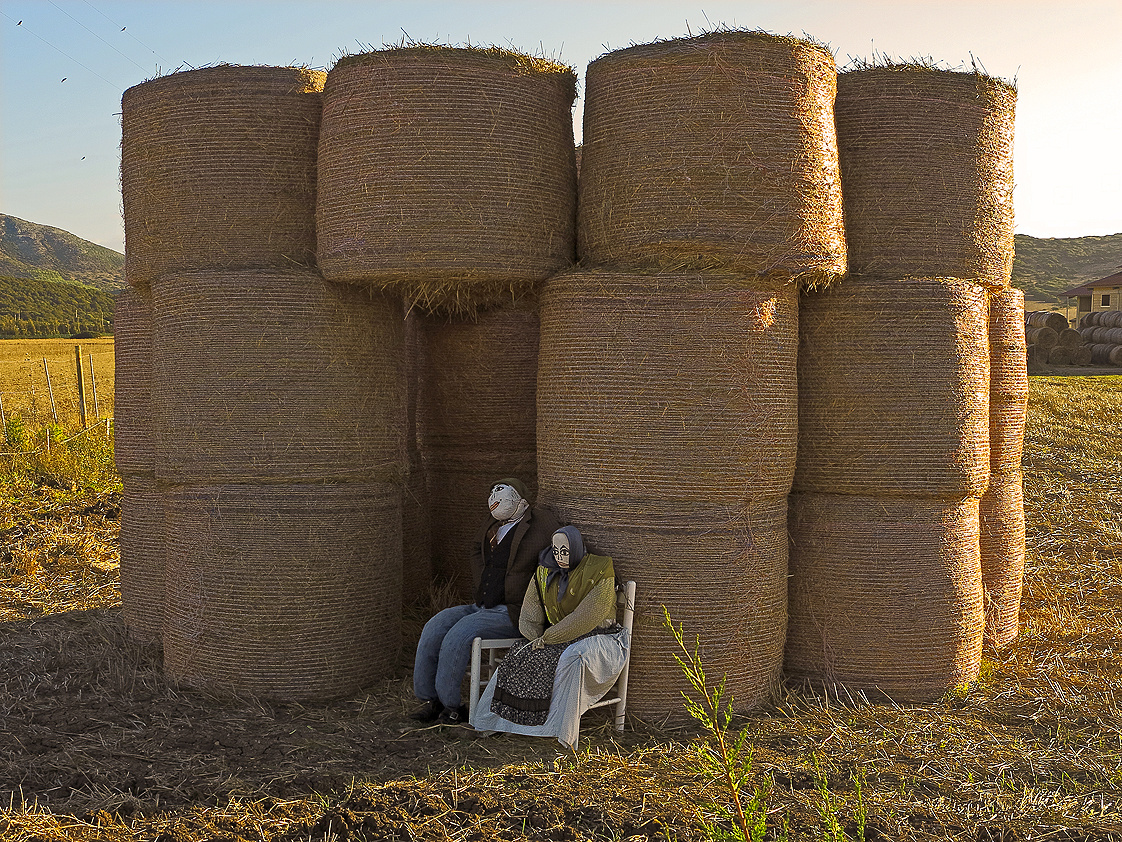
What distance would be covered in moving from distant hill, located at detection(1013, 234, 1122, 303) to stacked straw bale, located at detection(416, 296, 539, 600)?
81.5 m

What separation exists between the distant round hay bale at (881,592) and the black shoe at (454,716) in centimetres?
202

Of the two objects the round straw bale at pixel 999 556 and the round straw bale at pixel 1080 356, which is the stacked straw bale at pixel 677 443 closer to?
the round straw bale at pixel 999 556

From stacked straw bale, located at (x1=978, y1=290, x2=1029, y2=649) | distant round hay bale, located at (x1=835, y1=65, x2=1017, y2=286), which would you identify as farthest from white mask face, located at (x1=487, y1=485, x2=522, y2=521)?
stacked straw bale, located at (x1=978, y1=290, x2=1029, y2=649)

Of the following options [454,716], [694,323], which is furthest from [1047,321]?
[454,716]

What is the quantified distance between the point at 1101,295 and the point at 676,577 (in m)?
44.7

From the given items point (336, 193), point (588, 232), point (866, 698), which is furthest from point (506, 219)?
point (866, 698)

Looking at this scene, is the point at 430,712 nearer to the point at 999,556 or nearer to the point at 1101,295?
the point at 999,556

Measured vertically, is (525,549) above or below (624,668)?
above

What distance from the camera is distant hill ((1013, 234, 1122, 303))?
84262 millimetres

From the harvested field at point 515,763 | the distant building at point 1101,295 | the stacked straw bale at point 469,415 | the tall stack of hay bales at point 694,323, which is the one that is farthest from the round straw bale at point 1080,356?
the tall stack of hay bales at point 694,323

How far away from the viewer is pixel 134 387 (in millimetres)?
6504

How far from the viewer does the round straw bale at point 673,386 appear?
5062mm

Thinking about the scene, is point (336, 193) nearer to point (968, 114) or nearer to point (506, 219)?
point (506, 219)

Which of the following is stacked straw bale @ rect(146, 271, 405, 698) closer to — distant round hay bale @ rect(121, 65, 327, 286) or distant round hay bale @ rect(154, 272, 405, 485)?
distant round hay bale @ rect(154, 272, 405, 485)
